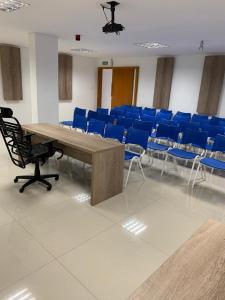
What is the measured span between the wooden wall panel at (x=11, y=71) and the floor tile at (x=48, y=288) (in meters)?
6.60

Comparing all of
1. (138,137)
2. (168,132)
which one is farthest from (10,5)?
(168,132)

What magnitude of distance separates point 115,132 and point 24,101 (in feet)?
16.4

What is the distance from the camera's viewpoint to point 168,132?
178 inches

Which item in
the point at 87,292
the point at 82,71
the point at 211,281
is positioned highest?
the point at 82,71

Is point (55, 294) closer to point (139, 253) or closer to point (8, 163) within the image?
point (139, 253)

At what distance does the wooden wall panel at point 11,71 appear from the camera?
6.89 metres

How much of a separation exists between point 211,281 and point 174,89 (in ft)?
25.0

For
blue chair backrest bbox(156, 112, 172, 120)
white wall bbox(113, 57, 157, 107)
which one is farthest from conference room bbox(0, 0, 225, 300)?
white wall bbox(113, 57, 157, 107)

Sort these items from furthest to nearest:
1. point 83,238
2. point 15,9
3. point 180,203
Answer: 1. point 15,9
2. point 180,203
3. point 83,238

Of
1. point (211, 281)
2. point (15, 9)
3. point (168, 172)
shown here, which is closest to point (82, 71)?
point (15, 9)

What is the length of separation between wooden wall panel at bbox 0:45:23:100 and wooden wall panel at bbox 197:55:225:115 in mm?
5856

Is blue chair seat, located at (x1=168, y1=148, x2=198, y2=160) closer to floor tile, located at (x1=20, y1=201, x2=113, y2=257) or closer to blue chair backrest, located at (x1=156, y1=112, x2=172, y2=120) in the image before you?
floor tile, located at (x1=20, y1=201, x2=113, y2=257)

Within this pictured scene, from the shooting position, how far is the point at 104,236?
246 centimetres

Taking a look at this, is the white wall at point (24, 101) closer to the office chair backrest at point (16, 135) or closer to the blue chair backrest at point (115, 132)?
the blue chair backrest at point (115, 132)
